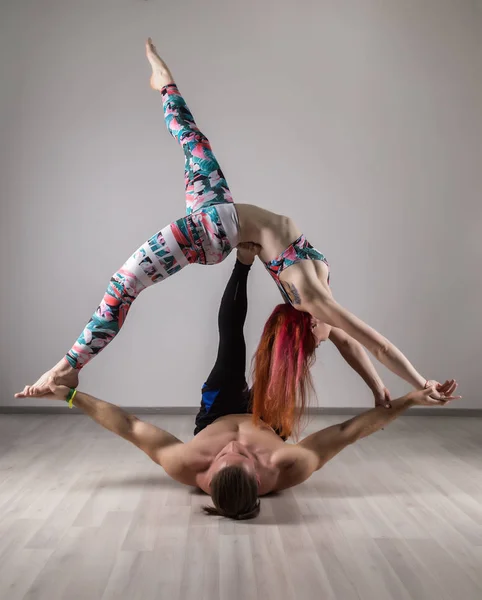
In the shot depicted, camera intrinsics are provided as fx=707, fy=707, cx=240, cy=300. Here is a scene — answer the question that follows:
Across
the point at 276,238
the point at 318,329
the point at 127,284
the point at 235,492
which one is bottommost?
the point at 235,492

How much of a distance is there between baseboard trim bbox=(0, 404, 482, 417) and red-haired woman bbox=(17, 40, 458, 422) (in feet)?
6.70

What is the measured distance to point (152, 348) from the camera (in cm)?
534

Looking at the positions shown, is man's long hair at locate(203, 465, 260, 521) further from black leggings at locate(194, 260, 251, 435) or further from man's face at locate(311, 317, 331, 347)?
man's face at locate(311, 317, 331, 347)

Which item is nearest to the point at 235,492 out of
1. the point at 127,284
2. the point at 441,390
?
the point at 441,390

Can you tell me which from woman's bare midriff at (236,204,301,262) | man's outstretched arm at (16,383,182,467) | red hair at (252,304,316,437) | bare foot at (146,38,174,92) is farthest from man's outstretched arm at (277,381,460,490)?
bare foot at (146,38,174,92)

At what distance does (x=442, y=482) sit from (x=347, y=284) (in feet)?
6.94

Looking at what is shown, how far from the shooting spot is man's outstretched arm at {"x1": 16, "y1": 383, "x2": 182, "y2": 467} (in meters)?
3.18

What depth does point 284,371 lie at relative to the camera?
3.17 metres

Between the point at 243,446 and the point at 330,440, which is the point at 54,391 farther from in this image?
the point at 330,440

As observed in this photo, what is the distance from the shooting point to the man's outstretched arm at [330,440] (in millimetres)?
3107

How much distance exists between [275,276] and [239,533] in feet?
3.93

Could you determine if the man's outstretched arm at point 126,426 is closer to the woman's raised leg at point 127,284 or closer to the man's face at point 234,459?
the woman's raised leg at point 127,284

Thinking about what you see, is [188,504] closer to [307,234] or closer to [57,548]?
[57,548]

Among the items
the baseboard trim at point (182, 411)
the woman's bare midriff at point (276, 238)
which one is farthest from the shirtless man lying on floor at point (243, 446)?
the baseboard trim at point (182, 411)
